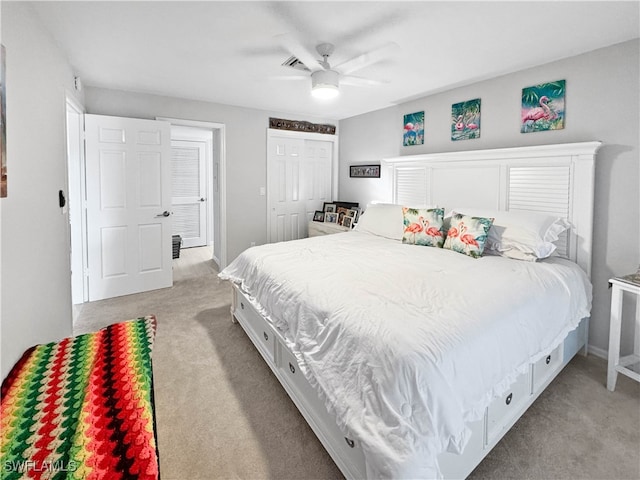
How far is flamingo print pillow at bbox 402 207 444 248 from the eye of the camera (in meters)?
2.99

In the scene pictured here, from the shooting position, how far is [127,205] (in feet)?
12.5

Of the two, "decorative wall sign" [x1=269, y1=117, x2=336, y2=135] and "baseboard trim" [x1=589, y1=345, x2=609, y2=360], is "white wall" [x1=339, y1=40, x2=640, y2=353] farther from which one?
"decorative wall sign" [x1=269, y1=117, x2=336, y2=135]

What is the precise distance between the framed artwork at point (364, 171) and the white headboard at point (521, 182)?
2.26 feet

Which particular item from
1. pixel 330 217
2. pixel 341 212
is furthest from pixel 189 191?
pixel 341 212

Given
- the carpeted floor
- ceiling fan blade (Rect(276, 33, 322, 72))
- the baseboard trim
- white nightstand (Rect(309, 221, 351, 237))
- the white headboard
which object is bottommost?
the carpeted floor

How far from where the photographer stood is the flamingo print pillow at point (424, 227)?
2992 mm

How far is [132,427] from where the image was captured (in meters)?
1.08

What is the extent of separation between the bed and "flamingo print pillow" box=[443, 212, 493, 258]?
0.02m

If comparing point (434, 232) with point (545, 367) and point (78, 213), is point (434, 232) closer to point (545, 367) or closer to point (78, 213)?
point (545, 367)

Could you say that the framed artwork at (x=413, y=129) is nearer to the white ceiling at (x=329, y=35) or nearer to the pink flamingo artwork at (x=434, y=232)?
the white ceiling at (x=329, y=35)

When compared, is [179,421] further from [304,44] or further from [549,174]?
[549,174]

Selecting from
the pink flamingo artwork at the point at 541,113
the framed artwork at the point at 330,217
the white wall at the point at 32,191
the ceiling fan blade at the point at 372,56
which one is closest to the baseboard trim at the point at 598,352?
the pink flamingo artwork at the point at 541,113

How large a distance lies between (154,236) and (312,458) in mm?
3294

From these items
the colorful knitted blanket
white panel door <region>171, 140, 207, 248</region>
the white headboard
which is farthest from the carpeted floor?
white panel door <region>171, 140, 207, 248</region>
